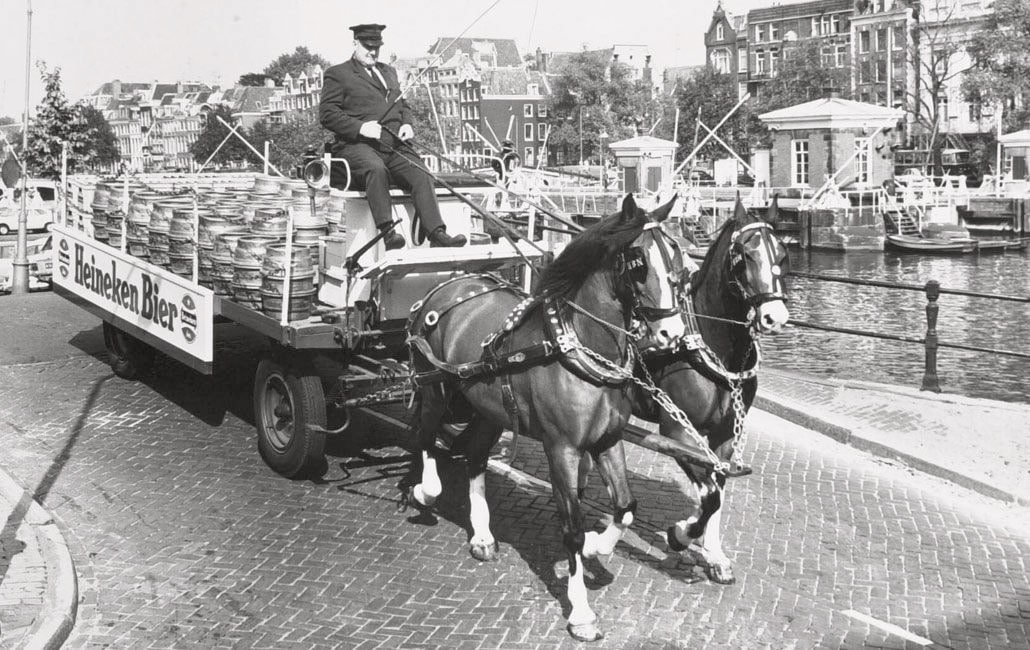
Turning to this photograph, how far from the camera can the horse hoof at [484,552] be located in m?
8.19

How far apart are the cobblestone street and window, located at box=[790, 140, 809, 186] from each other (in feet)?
170

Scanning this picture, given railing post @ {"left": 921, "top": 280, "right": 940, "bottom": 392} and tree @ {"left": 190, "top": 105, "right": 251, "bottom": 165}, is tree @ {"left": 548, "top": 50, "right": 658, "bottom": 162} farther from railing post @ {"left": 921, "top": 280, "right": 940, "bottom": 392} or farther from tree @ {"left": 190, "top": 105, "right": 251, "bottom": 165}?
railing post @ {"left": 921, "top": 280, "right": 940, "bottom": 392}

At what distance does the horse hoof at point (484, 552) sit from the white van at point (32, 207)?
39973 millimetres

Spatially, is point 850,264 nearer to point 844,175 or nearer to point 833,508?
point 844,175

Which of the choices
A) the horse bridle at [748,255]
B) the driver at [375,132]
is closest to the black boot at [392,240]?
the driver at [375,132]

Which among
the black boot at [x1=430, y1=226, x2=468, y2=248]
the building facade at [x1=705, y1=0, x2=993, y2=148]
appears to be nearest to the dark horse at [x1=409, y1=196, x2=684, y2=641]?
the black boot at [x1=430, y1=226, x2=468, y2=248]

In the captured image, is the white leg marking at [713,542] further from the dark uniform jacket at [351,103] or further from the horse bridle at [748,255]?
the dark uniform jacket at [351,103]

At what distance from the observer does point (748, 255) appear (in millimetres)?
7676

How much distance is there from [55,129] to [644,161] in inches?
1150

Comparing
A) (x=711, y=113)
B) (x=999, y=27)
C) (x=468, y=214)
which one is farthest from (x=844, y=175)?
(x=468, y=214)

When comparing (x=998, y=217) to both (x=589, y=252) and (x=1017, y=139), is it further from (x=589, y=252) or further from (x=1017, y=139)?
(x=589, y=252)

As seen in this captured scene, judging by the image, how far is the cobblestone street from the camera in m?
7.14

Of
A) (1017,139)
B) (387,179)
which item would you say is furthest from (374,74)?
(1017,139)

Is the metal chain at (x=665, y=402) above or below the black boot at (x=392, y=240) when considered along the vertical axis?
below
